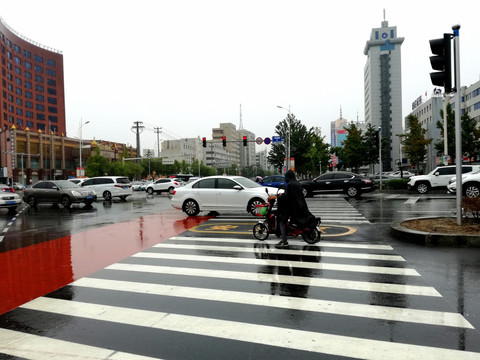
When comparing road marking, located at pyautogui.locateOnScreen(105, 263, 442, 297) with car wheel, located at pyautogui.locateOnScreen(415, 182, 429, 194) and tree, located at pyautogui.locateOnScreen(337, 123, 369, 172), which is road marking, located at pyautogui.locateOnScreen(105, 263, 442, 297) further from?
tree, located at pyautogui.locateOnScreen(337, 123, 369, 172)

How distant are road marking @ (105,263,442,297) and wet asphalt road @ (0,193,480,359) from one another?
2cm

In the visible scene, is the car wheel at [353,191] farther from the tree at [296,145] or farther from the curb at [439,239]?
the tree at [296,145]

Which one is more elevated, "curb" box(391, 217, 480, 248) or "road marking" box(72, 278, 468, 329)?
"curb" box(391, 217, 480, 248)

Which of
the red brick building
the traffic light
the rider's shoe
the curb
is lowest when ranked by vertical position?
the rider's shoe

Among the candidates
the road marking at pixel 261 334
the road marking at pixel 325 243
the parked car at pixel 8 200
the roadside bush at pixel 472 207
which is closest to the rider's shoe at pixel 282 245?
the road marking at pixel 325 243

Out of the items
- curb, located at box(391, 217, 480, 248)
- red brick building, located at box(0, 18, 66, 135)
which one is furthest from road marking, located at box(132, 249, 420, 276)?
red brick building, located at box(0, 18, 66, 135)

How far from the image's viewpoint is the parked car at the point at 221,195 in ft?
47.3

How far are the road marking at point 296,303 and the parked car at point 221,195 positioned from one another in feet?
28.3

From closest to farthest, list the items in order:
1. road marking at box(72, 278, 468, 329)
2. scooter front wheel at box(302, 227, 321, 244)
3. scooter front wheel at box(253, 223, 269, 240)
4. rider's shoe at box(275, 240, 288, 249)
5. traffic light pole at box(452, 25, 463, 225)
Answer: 1. road marking at box(72, 278, 468, 329)
2. rider's shoe at box(275, 240, 288, 249)
3. scooter front wheel at box(302, 227, 321, 244)
4. traffic light pole at box(452, 25, 463, 225)
5. scooter front wheel at box(253, 223, 269, 240)

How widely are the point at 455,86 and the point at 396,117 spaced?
12550cm

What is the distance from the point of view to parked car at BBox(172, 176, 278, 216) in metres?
14.4

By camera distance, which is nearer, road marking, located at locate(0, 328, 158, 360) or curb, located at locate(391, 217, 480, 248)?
road marking, located at locate(0, 328, 158, 360)

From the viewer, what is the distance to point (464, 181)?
57.9ft

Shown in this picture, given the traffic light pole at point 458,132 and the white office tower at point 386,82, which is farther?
the white office tower at point 386,82
